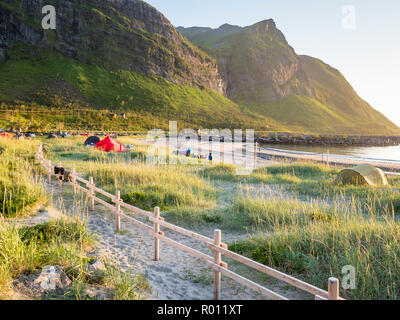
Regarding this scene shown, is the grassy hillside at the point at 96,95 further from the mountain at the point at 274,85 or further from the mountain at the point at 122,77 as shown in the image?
the mountain at the point at 274,85

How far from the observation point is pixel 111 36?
10225cm

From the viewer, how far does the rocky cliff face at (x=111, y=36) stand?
8881 centimetres

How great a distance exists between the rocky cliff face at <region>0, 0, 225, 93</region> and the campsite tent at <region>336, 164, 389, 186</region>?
3756 inches

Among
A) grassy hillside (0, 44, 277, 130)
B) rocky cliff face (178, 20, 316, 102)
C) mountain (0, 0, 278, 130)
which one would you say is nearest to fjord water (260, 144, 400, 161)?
grassy hillside (0, 44, 277, 130)

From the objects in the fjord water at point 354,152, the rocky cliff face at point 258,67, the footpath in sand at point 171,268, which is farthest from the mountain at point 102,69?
the footpath in sand at point 171,268

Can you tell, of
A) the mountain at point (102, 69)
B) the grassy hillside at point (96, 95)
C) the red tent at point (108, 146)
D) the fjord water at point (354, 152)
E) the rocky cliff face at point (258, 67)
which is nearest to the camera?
the red tent at point (108, 146)

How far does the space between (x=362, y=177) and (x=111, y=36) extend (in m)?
107

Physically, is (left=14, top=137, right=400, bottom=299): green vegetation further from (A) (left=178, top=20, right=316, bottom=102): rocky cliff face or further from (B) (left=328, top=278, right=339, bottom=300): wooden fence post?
(A) (left=178, top=20, right=316, bottom=102): rocky cliff face

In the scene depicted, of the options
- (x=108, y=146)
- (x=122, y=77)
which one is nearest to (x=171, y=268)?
(x=108, y=146)

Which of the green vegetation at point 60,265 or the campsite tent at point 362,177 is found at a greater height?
the campsite tent at point 362,177

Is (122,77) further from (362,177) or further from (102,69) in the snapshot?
(362,177)

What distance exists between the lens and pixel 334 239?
17.8 feet

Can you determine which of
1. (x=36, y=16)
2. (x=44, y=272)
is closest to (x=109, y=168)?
(x=44, y=272)

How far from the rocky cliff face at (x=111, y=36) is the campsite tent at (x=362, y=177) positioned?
95.4 meters
